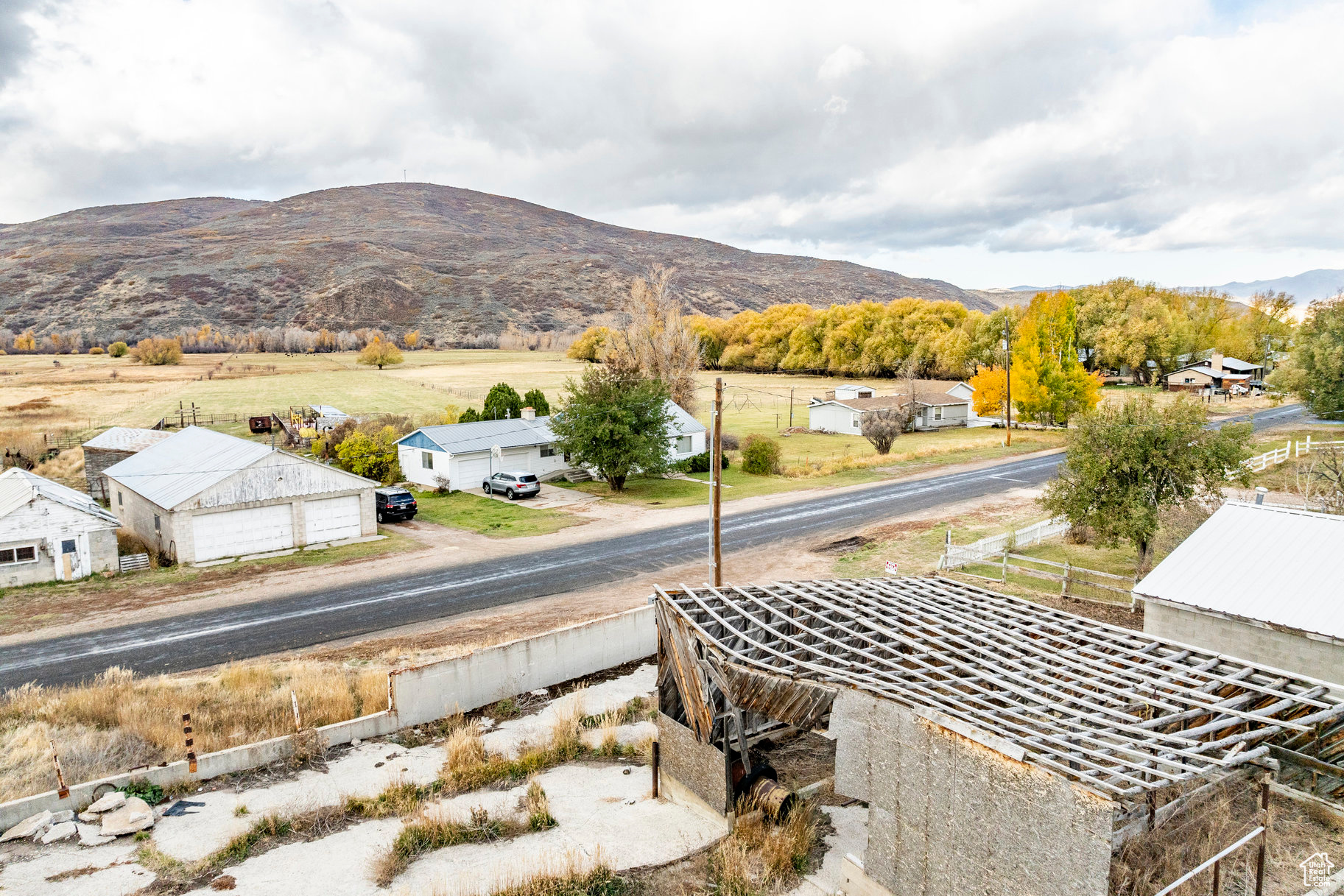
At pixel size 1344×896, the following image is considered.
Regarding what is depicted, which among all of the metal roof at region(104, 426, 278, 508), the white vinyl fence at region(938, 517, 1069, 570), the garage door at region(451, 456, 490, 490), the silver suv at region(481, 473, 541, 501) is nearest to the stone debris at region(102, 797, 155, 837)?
the metal roof at region(104, 426, 278, 508)

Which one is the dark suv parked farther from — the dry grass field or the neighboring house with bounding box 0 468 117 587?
the dry grass field

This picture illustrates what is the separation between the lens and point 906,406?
63094mm

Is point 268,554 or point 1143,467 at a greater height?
point 1143,467

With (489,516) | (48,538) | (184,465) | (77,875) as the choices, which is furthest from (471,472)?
(77,875)

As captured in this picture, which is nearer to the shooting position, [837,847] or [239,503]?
[837,847]

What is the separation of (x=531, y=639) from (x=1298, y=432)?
5624 centimetres

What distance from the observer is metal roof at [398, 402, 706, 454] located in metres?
38.8

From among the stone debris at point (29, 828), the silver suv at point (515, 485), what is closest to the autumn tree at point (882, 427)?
the silver suv at point (515, 485)

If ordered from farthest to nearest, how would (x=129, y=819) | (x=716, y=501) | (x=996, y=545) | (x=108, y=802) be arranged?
(x=996, y=545) < (x=716, y=501) < (x=108, y=802) < (x=129, y=819)

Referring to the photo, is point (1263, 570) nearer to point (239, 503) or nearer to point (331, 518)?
point (331, 518)

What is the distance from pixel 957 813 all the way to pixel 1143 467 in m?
17.0

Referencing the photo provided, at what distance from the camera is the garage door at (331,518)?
29.1 m

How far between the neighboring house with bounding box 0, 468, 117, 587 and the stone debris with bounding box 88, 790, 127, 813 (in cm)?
1687

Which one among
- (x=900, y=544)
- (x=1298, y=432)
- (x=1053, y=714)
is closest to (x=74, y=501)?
(x=900, y=544)
